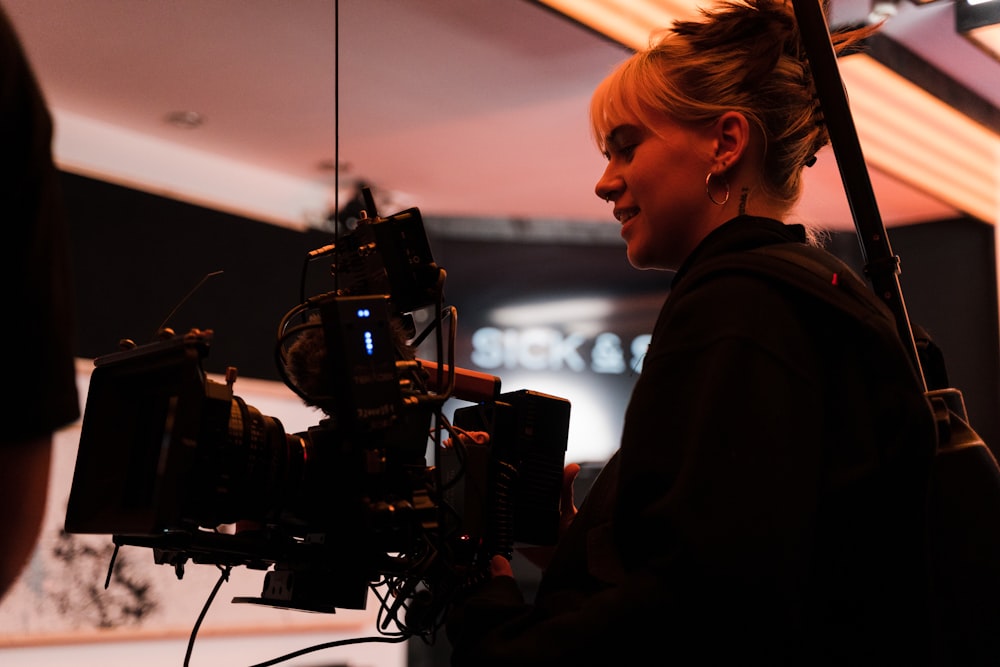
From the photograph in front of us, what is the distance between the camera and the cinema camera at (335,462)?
1.08 meters

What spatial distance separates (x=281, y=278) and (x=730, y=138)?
300 centimetres

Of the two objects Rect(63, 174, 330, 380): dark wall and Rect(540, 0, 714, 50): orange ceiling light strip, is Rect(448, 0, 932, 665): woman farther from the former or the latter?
Rect(63, 174, 330, 380): dark wall

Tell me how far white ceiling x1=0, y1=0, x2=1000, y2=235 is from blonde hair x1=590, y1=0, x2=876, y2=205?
1.32 m

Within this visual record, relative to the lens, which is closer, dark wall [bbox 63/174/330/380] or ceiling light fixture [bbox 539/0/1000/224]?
ceiling light fixture [bbox 539/0/1000/224]

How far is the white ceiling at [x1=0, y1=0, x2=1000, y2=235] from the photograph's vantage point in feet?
9.23

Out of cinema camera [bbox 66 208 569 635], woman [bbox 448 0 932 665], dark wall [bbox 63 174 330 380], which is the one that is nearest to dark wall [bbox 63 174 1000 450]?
dark wall [bbox 63 174 330 380]

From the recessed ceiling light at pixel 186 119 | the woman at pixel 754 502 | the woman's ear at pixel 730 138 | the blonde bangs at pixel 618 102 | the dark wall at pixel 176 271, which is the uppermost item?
the recessed ceiling light at pixel 186 119

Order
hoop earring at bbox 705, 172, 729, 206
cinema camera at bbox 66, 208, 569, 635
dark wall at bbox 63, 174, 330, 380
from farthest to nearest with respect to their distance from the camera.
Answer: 1. dark wall at bbox 63, 174, 330, 380
2. hoop earring at bbox 705, 172, 729, 206
3. cinema camera at bbox 66, 208, 569, 635

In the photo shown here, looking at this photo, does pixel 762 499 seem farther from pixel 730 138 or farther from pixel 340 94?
pixel 340 94

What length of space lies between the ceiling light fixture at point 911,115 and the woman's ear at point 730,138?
5.31 ft

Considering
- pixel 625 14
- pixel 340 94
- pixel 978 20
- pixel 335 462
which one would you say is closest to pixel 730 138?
pixel 335 462

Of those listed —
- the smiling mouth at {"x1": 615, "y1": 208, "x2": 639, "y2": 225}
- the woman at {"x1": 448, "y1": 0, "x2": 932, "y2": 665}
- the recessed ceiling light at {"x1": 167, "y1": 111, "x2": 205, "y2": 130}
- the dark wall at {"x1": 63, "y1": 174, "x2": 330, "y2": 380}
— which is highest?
the recessed ceiling light at {"x1": 167, "y1": 111, "x2": 205, "y2": 130}

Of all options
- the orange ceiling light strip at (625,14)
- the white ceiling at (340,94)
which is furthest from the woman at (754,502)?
the orange ceiling light strip at (625,14)

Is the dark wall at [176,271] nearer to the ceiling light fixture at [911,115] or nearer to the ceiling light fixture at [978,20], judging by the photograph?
the ceiling light fixture at [911,115]
